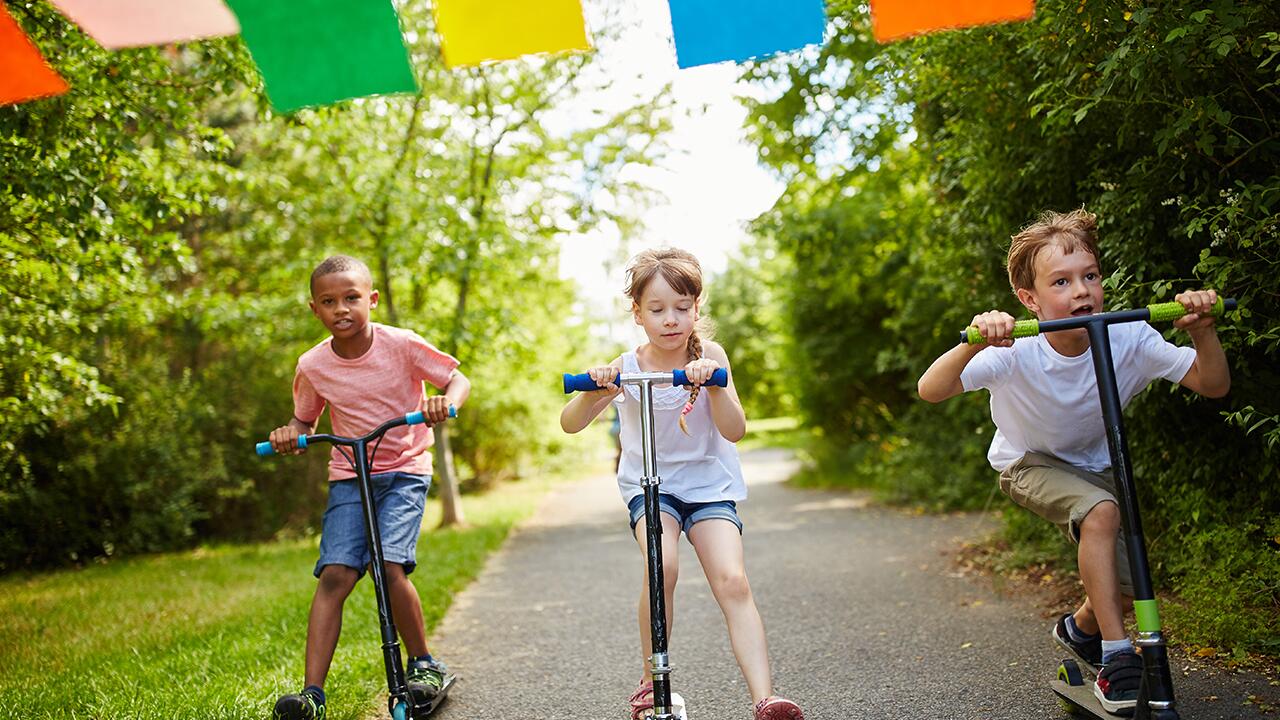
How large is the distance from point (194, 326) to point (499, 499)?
5.70m

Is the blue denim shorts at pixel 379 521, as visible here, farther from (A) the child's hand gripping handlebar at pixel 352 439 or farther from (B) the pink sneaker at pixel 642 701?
(B) the pink sneaker at pixel 642 701

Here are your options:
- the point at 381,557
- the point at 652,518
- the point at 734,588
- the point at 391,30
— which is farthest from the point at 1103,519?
the point at 391,30

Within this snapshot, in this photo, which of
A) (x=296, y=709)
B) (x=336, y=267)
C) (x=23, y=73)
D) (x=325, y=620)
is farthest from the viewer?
(x=23, y=73)

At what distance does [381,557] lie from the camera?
12.8 feet

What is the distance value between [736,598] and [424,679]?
1.59 meters

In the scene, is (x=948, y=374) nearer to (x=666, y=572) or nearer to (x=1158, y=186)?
(x=666, y=572)

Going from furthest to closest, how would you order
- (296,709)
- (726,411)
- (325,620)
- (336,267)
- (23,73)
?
(23,73)
(336,267)
(325,620)
(296,709)
(726,411)

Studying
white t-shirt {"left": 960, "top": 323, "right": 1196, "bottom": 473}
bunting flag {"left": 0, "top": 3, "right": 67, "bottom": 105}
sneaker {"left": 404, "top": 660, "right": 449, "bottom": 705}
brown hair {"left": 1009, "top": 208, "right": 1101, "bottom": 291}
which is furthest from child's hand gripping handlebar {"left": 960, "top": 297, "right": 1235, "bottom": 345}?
bunting flag {"left": 0, "top": 3, "right": 67, "bottom": 105}

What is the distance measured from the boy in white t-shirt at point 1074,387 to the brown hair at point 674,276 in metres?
0.86

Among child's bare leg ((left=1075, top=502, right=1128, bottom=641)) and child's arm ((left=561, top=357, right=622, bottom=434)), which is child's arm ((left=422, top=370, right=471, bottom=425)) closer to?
child's arm ((left=561, top=357, right=622, bottom=434))

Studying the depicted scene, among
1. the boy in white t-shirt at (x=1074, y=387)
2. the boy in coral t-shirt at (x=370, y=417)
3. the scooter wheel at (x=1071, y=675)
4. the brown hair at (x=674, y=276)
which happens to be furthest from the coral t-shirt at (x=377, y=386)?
the scooter wheel at (x=1071, y=675)

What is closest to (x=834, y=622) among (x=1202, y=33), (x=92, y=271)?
(x=1202, y=33)

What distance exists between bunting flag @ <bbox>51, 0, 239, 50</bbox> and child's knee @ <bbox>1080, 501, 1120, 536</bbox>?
12.3 feet

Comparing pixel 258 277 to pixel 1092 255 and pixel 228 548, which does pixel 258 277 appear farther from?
pixel 1092 255
